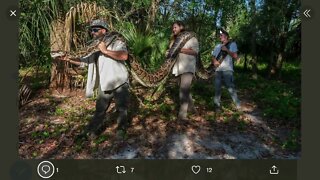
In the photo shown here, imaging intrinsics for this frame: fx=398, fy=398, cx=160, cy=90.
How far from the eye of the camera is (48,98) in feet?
27.3

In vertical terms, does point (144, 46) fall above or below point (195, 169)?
above

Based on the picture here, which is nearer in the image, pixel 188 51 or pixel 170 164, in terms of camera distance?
pixel 170 164

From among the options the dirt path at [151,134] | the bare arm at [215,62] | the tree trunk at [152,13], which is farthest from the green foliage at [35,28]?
the bare arm at [215,62]

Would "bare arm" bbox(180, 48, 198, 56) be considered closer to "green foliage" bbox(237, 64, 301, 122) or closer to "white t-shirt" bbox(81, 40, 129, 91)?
"white t-shirt" bbox(81, 40, 129, 91)

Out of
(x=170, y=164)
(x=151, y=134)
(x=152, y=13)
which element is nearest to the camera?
(x=170, y=164)

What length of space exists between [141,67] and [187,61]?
0.98 m

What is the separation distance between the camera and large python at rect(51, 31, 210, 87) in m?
5.42

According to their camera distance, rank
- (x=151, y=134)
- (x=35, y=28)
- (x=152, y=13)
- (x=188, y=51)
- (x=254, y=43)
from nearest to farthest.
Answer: (x=151, y=134)
(x=188, y=51)
(x=35, y=28)
(x=152, y=13)
(x=254, y=43)

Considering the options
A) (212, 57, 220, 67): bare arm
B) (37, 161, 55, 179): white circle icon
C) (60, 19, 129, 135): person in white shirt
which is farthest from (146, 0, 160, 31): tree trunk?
(37, 161, 55, 179): white circle icon

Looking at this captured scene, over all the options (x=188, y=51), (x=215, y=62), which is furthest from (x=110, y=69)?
(x=215, y=62)

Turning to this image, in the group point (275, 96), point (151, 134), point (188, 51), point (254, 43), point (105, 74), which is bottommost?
point (151, 134)

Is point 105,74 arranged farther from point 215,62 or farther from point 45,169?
point 45,169

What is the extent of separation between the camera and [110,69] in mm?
5676

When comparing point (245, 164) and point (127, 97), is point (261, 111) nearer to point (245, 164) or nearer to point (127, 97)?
point (127, 97)
